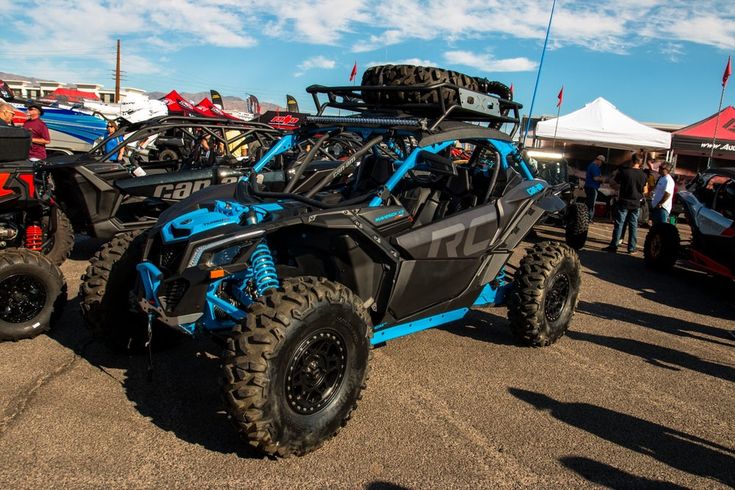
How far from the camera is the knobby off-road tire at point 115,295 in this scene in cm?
417

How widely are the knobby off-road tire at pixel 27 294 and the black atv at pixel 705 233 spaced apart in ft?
26.2

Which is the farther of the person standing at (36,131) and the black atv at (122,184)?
the person standing at (36,131)

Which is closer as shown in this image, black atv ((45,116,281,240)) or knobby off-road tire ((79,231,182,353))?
knobby off-road tire ((79,231,182,353))

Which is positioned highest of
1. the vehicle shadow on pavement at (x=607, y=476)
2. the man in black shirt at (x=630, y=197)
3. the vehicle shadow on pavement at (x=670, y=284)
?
the man in black shirt at (x=630, y=197)

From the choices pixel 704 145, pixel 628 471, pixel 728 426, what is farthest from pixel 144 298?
pixel 704 145

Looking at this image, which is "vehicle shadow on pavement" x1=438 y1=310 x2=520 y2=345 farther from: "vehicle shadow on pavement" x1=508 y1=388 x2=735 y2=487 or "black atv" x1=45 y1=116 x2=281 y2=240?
"black atv" x1=45 y1=116 x2=281 y2=240

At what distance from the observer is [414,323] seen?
173 inches

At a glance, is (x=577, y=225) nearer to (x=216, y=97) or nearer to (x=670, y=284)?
(x=670, y=284)

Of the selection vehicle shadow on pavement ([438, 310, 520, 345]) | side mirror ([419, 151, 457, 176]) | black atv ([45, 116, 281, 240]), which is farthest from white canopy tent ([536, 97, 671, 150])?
side mirror ([419, 151, 457, 176])

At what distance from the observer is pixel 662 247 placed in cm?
916

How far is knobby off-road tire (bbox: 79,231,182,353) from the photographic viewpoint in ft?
13.7

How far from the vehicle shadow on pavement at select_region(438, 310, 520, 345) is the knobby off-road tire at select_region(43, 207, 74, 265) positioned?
476cm

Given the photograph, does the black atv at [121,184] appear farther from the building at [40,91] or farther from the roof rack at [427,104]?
the building at [40,91]

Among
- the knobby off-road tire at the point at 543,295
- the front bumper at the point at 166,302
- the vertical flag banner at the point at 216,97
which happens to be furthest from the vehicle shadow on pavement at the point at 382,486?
the vertical flag banner at the point at 216,97
